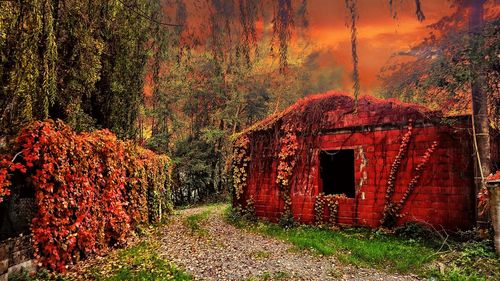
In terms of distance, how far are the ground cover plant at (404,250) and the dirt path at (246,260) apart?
1.25ft

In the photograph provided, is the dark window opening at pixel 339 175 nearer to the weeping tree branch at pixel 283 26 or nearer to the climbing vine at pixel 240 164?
the climbing vine at pixel 240 164

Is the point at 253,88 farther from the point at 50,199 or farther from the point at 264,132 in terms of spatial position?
the point at 50,199

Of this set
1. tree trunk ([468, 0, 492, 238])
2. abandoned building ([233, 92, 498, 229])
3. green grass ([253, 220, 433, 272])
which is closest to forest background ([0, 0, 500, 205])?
tree trunk ([468, 0, 492, 238])

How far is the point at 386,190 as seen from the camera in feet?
28.7

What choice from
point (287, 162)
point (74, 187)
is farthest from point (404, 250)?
point (74, 187)

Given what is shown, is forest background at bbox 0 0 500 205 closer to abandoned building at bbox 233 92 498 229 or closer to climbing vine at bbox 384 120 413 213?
abandoned building at bbox 233 92 498 229

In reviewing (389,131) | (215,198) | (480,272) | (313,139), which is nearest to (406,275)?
(480,272)

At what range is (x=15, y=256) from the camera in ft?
17.0

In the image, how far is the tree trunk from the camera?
6.89m

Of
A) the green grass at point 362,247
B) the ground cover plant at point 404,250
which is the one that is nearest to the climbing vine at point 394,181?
the ground cover plant at point 404,250

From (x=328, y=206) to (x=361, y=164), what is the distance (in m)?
1.67

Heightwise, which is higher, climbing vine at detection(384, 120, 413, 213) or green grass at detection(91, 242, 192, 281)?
climbing vine at detection(384, 120, 413, 213)

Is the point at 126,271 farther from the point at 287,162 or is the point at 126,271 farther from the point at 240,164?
the point at 240,164

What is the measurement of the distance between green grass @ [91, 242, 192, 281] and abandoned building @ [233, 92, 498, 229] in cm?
514
